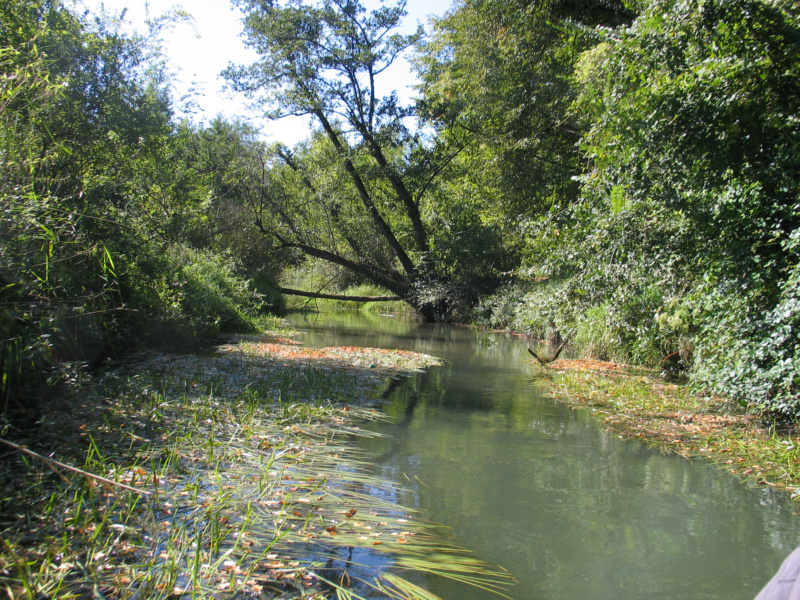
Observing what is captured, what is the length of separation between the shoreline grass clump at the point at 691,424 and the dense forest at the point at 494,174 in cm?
38

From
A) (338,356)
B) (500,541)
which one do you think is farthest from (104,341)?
(500,541)

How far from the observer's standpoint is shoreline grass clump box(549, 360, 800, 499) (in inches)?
216

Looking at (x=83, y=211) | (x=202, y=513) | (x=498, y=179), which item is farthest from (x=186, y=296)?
(x=498, y=179)

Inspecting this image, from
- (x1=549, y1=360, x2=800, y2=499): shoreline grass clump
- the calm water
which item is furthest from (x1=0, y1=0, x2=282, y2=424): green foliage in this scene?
(x1=549, y1=360, x2=800, y2=499): shoreline grass clump

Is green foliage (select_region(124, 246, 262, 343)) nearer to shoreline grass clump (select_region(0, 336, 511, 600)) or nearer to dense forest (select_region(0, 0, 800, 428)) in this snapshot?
dense forest (select_region(0, 0, 800, 428))

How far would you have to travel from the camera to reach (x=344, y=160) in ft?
69.0

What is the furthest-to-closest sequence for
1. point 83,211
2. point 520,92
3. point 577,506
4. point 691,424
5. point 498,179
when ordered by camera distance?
1. point 498,179
2. point 520,92
3. point 691,424
4. point 83,211
5. point 577,506

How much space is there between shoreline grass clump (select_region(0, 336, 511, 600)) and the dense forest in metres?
0.80

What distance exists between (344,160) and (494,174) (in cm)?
596

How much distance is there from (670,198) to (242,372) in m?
6.46

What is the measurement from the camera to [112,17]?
36.6ft

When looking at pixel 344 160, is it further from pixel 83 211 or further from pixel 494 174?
pixel 83 211

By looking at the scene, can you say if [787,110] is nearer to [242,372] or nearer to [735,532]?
[735,532]

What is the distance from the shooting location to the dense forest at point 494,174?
18.0 ft
